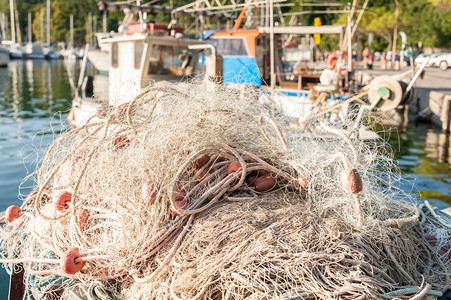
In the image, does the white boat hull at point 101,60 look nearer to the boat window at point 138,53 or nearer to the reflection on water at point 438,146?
the boat window at point 138,53

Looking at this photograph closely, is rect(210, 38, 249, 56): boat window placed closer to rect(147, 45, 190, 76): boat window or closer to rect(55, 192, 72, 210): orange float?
rect(147, 45, 190, 76): boat window

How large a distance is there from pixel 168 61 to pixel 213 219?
8660 millimetres

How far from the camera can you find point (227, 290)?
2.43 metres

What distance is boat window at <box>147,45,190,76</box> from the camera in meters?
10.7

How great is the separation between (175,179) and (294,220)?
0.76 metres

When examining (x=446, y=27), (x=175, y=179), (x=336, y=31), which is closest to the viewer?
(x=175, y=179)

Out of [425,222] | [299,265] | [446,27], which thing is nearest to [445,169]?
[425,222]

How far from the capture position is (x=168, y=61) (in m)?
11.0

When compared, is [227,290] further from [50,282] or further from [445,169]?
[445,169]

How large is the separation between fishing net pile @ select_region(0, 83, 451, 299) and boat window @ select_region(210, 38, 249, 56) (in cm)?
1149

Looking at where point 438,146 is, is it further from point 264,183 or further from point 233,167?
point 233,167

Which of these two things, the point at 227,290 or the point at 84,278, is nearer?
the point at 227,290

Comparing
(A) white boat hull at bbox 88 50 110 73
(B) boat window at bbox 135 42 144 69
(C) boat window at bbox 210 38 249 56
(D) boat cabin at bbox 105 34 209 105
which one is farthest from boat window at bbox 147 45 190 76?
(A) white boat hull at bbox 88 50 110 73

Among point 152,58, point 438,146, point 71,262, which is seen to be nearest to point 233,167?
point 71,262
